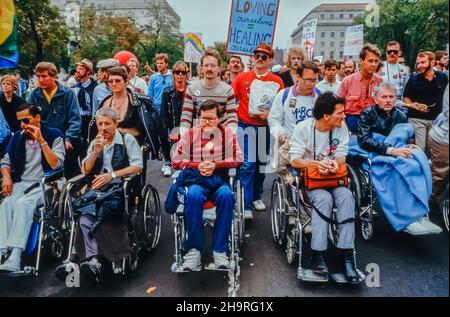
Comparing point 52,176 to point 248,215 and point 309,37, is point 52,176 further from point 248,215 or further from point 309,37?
point 309,37

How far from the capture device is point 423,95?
5.04 m

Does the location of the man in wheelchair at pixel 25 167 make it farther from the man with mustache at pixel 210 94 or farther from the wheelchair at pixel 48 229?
the man with mustache at pixel 210 94

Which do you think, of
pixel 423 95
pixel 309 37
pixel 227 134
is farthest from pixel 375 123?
pixel 309 37

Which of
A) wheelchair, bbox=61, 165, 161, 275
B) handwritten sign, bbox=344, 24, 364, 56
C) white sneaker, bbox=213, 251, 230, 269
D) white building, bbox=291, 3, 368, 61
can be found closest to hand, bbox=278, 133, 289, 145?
white sneaker, bbox=213, 251, 230, 269

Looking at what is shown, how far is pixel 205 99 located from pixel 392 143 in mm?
2053

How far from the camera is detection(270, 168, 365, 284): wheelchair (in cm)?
321

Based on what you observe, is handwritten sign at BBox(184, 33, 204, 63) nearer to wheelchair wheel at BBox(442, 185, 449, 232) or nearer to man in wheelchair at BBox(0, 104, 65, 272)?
man in wheelchair at BBox(0, 104, 65, 272)

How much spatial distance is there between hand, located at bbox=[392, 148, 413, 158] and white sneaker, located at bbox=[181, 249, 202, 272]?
2.16 metres

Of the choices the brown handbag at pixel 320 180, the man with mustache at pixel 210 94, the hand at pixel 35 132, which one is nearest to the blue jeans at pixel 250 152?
the man with mustache at pixel 210 94

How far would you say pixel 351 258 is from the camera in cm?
322

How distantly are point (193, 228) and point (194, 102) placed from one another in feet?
5.63

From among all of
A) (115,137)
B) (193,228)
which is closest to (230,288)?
(193,228)
